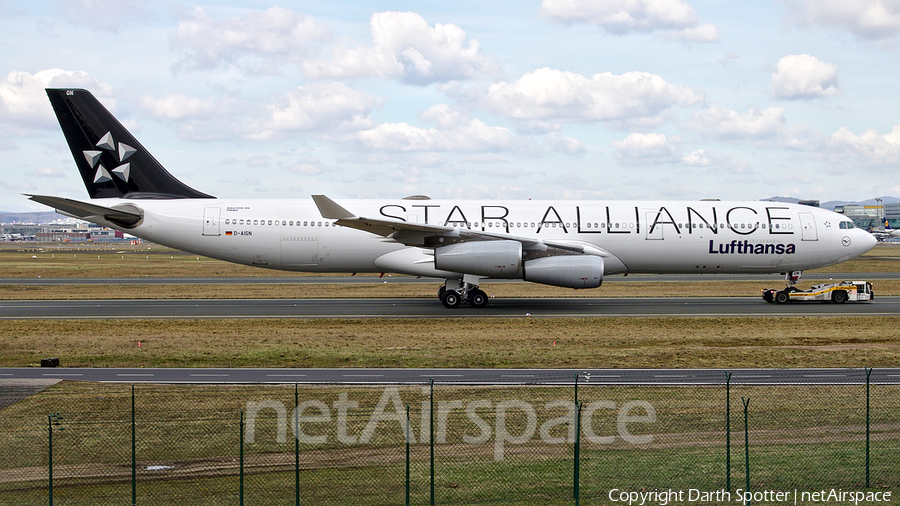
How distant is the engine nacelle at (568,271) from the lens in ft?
106

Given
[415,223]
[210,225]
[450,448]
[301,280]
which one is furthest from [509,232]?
[450,448]

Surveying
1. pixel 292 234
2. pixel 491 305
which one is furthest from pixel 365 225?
pixel 491 305

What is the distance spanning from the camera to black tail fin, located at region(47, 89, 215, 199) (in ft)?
113

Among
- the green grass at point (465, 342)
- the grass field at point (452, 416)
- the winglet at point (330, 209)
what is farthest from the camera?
the winglet at point (330, 209)

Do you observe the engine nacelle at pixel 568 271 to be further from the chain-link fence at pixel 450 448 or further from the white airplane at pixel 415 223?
the chain-link fence at pixel 450 448

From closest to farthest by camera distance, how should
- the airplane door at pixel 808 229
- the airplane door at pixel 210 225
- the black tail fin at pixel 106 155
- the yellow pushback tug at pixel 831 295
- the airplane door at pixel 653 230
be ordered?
the black tail fin at pixel 106 155 < the airplane door at pixel 210 225 < the airplane door at pixel 653 230 < the airplane door at pixel 808 229 < the yellow pushback tug at pixel 831 295

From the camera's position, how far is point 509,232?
116 feet

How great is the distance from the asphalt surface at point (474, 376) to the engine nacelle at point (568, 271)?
39.4 ft

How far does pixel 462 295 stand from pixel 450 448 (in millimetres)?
21456

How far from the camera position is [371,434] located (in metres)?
13.7

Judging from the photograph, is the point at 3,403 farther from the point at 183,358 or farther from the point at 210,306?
the point at 210,306

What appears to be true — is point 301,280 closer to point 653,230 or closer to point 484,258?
point 484,258

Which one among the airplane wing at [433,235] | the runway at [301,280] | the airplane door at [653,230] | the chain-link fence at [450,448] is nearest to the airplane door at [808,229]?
the airplane door at [653,230]

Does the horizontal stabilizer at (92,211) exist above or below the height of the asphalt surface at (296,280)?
above
